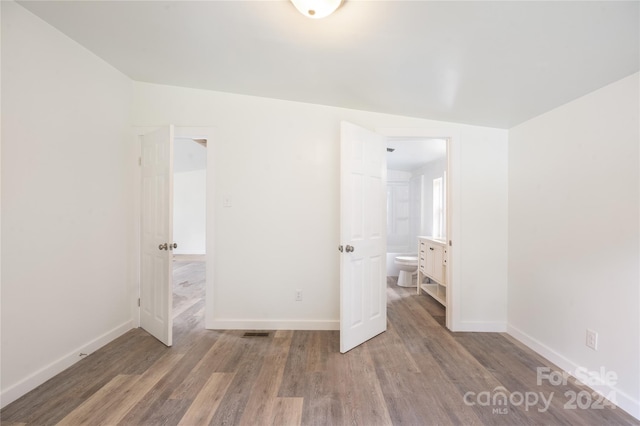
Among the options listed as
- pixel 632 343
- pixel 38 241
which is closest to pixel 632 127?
pixel 632 343

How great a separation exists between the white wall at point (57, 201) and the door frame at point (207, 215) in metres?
0.10

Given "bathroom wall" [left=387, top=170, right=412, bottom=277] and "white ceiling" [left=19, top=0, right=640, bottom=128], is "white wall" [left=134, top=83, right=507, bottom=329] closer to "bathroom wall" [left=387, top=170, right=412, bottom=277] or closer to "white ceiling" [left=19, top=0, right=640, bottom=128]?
"white ceiling" [left=19, top=0, right=640, bottom=128]

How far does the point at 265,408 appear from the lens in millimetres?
1605

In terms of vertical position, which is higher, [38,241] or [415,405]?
[38,241]

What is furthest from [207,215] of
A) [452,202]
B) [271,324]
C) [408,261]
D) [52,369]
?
[408,261]

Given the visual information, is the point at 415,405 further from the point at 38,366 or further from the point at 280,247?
the point at 38,366

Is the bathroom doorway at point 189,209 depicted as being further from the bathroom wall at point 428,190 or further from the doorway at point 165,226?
the bathroom wall at point 428,190

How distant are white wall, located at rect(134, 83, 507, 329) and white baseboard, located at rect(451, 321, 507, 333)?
48mm

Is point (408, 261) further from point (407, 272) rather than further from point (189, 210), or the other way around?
point (189, 210)

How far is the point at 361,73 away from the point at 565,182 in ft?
6.08

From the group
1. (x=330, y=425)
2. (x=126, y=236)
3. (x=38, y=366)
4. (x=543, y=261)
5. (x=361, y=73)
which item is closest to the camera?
(x=330, y=425)

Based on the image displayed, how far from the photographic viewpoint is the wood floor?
1.55 meters

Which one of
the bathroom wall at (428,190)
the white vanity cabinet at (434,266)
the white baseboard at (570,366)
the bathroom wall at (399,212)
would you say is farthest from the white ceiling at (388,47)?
the bathroom wall at (399,212)

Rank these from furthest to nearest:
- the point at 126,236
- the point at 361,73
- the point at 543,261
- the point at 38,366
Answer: the point at 126,236 → the point at 543,261 → the point at 361,73 → the point at 38,366
